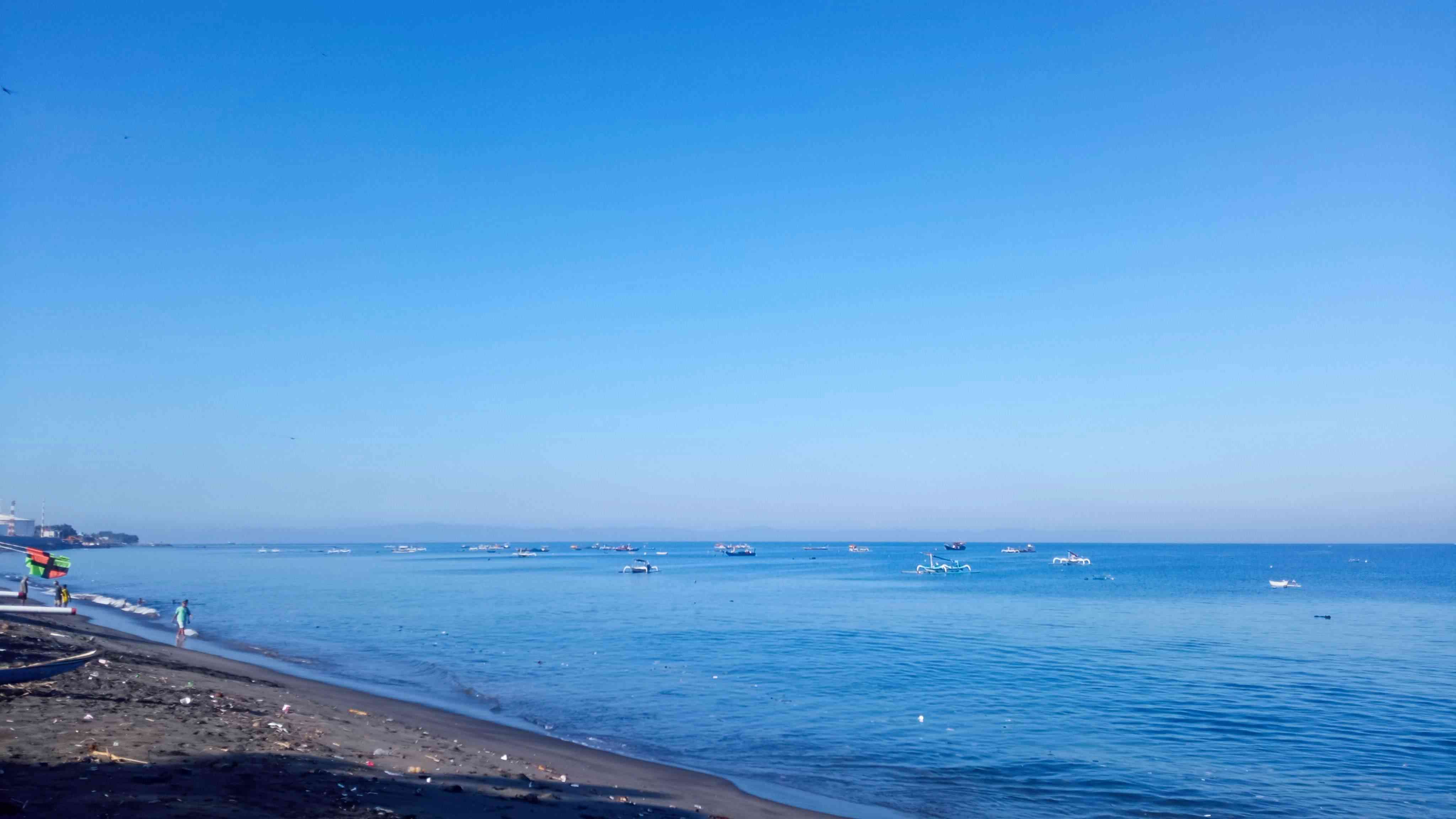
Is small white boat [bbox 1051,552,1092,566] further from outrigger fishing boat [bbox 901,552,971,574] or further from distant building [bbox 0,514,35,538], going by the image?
distant building [bbox 0,514,35,538]

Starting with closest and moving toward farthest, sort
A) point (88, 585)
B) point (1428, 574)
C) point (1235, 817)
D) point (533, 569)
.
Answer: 1. point (1235, 817)
2. point (88, 585)
3. point (1428, 574)
4. point (533, 569)

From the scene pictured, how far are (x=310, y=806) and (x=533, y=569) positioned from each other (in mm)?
130255

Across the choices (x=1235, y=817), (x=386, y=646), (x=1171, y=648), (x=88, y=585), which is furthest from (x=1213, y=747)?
(x=88, y=585)

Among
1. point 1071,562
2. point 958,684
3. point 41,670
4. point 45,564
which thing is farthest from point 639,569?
point 41,670

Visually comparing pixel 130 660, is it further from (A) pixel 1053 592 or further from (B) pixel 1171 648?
(A) pixel 1053 592

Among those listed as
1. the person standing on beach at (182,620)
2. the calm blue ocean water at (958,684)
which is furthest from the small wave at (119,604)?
the person standing on beach at (182,620)

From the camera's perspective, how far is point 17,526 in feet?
554

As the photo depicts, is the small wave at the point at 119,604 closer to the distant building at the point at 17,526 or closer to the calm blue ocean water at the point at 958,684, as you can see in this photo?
the calm blue ocean water at the point at 958,684

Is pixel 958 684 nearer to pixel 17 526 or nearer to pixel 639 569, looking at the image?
pixel 639 569

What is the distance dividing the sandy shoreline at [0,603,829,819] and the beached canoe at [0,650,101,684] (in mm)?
267

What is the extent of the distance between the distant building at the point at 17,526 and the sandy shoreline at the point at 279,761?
165m

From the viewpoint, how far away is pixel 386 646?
40.7m

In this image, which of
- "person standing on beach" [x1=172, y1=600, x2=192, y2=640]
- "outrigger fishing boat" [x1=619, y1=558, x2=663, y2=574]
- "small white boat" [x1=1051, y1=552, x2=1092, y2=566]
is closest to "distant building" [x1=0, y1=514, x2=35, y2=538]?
"outrigger fishing boat" [x1=619, y1=558, x2=663, y2=574]

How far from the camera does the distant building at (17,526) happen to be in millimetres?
154000
